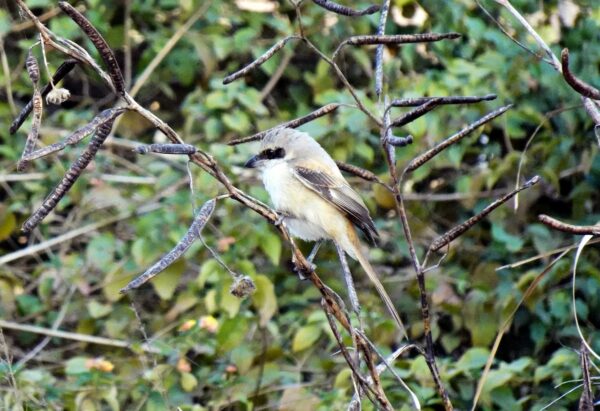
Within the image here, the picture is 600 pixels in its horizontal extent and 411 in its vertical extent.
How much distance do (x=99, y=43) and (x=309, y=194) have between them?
229cm

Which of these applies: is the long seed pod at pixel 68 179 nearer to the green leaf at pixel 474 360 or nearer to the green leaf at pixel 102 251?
the green leaf at pixel 474 360

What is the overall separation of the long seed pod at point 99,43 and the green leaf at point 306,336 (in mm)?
3059

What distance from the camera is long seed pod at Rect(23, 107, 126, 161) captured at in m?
1.89

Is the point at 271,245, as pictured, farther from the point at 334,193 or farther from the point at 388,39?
the point at 388,39

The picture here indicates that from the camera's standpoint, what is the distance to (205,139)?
6152mm

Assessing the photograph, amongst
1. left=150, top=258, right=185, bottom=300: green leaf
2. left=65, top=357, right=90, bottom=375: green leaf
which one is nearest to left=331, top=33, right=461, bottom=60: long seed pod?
left=65, top=357, right=90, bottom=375: green leaf

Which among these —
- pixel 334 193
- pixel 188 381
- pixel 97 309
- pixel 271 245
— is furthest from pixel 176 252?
pixel 97 309

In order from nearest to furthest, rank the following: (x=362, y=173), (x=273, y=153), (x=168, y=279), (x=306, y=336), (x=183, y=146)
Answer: (x=183, y=146)
(x=362, y=173)
(x=273, y=153)
(x=306, y=336)
(x=168, y=279)

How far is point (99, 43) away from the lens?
76.1 inches

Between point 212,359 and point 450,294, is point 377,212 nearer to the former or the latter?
point 450,294

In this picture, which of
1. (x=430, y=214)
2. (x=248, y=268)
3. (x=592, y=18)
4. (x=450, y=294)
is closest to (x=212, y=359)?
(x=248, y=268)

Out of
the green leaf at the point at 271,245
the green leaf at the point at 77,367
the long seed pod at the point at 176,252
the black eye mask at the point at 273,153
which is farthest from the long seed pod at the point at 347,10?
the green leaf at the point at 271,245

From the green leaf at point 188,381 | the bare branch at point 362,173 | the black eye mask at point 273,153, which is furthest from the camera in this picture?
the green leaf at point 188,381

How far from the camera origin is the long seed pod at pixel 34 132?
1.90 meters
